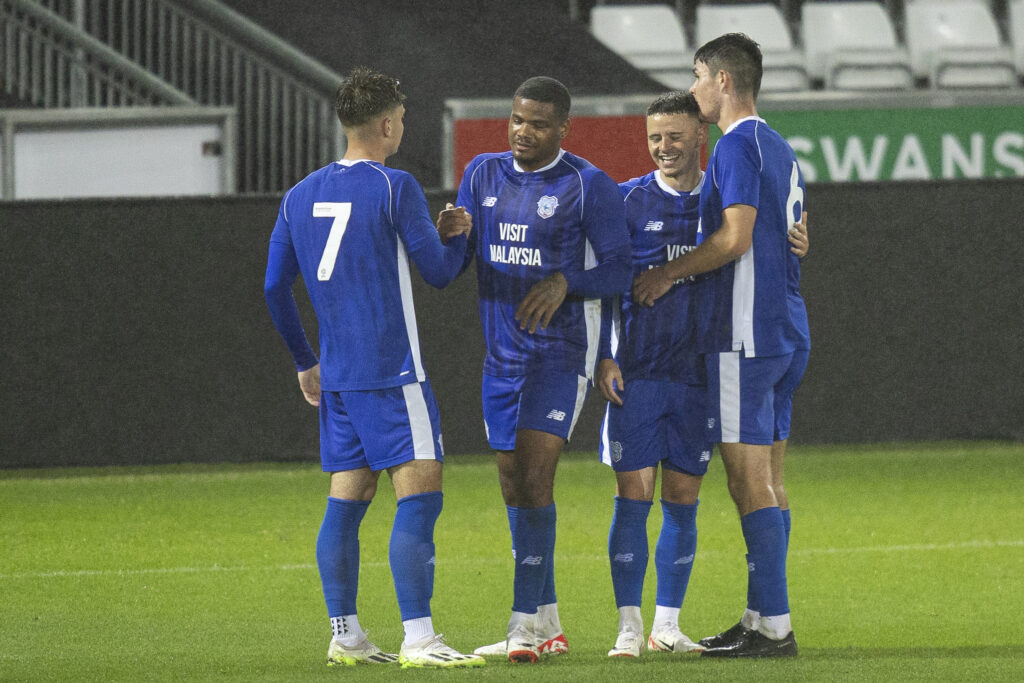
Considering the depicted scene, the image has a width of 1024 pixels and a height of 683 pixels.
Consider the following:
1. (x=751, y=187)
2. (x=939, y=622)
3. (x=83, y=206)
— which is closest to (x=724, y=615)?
(x=939, y=622)

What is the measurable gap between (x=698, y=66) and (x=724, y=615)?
2.13 m

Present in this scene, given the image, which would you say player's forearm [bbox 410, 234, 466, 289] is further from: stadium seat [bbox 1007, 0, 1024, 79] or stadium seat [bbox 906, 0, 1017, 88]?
stadium seat [bbox 1007, 0, 1024, 79]

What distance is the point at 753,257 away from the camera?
15.4 ft

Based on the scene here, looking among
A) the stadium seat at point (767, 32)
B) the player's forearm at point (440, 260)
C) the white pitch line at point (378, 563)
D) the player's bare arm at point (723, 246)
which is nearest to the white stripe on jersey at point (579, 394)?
the player's bare arm at point (723, 246)

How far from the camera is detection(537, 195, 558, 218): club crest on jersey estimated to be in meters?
4.67

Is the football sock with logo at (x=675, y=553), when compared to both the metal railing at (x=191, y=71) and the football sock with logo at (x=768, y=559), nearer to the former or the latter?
the football sock with logo at (x=768, y=559)

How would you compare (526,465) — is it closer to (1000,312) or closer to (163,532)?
(163,532)

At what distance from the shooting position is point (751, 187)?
15.1ft

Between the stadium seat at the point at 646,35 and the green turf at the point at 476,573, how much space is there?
205 inches

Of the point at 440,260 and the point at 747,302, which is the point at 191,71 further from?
the point at 747,302

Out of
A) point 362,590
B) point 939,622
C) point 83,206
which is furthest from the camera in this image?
point 83,206

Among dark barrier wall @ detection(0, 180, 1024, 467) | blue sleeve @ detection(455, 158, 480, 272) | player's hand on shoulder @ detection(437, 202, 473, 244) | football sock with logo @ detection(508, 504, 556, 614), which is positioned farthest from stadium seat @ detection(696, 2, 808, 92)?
football sock with logo @ detection(508, 504, 556, 614)

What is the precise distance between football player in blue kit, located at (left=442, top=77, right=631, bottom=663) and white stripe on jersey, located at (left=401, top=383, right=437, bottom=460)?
0.89ft

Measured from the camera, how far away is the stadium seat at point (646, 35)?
45.7ft
